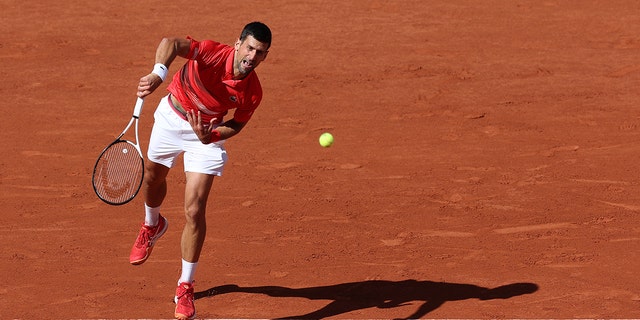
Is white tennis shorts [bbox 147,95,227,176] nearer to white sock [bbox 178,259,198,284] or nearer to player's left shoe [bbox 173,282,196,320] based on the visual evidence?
white sock [bbox 178,259,198,284]

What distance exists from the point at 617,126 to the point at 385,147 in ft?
9.58

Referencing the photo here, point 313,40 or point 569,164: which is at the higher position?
point 313,40

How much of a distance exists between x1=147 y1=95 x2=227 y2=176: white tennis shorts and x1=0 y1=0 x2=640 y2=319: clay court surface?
1.18 meters

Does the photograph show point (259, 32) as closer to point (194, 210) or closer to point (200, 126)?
point (200, 126)

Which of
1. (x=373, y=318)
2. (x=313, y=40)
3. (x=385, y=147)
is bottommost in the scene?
(x=373, y=318)

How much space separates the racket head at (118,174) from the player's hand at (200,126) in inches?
20.9

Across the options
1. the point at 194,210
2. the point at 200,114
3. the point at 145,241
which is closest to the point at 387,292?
the point at 194,210

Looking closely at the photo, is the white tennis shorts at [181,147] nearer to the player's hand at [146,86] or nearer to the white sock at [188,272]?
the white sock at [188,272]

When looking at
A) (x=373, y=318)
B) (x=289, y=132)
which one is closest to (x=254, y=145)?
(x=289, y=132)

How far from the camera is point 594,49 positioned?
15609mm

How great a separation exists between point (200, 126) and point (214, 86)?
0.40 meters

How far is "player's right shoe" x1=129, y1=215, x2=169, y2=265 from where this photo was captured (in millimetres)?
9078

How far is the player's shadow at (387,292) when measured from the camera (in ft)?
29.2

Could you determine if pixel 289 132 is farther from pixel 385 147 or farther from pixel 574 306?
pixel 574 306
